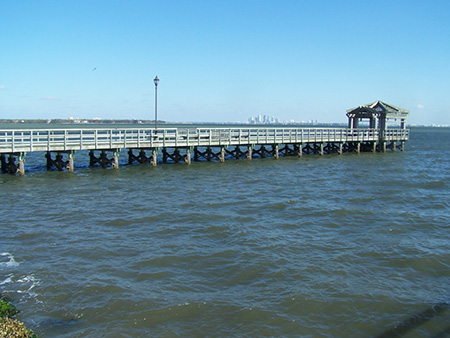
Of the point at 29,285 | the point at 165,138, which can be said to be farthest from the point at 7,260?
the point at 165,138

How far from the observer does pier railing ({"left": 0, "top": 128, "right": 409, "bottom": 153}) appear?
22078mm

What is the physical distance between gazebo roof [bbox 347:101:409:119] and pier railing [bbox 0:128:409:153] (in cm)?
170

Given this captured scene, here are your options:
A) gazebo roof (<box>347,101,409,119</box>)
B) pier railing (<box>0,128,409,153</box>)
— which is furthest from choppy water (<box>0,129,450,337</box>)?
gazebo roof (<box>347,101,409,119</box>)

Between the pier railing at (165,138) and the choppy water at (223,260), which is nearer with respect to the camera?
the choppy water at (223,260)

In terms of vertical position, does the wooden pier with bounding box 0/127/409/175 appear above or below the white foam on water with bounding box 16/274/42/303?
above

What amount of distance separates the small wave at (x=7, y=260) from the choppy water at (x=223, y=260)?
0.06 meters

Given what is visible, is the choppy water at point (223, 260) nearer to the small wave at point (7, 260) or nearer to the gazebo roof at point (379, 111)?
the small wave at point (7, 260)

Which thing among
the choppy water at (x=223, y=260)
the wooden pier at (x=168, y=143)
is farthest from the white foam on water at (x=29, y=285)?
the wooden pier at (x=168, y=143)

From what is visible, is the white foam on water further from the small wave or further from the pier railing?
the pier railing

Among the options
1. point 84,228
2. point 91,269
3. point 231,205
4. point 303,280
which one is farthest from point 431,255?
point 84,228

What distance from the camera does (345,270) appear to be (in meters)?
9.85

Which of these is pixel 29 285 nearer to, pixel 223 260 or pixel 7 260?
pixel 7 260

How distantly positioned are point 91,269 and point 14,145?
14.8 metres

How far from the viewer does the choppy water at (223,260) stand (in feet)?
24.7
